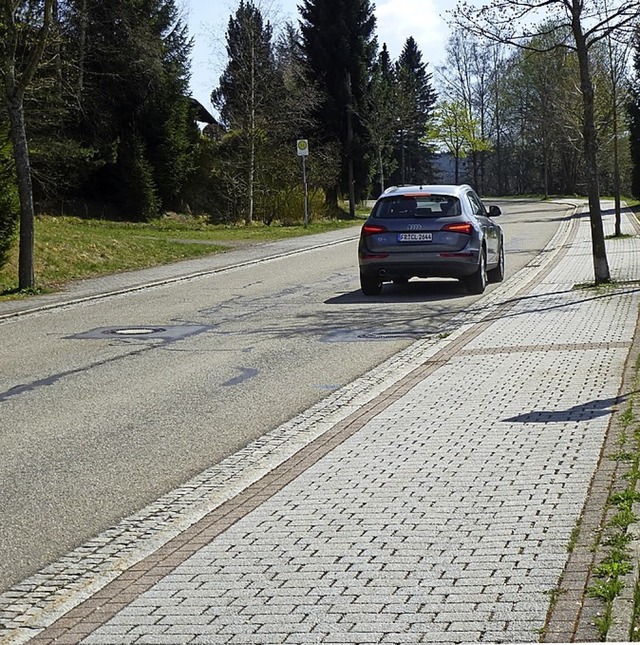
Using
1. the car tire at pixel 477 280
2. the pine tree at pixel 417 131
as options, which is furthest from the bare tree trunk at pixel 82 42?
the pine tree at pixel 417 131

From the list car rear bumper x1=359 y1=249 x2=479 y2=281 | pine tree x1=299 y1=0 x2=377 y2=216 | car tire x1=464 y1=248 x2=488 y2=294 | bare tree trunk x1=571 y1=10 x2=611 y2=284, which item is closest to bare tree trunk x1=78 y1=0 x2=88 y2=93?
pine tree x1=299 y1=0 x2=377 y2=216

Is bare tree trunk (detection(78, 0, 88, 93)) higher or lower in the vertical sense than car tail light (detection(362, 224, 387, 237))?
higher

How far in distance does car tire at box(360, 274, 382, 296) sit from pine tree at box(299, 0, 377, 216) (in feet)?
135

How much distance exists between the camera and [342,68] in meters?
61.4

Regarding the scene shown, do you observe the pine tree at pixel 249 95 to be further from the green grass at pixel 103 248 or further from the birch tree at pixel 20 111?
the birch tree at pixel 20 111

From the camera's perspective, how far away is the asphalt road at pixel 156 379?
22.7ft

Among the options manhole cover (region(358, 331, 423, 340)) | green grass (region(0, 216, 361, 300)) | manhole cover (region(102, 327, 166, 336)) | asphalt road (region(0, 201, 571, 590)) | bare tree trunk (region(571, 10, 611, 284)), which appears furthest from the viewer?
green grass (region(0, 216, 361, 300))

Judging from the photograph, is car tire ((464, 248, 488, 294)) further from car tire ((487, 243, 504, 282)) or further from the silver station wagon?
car tire ((487, 243, 504, 282))

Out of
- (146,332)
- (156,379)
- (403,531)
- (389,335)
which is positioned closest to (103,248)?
(146,332)

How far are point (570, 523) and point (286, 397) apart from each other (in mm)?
4862

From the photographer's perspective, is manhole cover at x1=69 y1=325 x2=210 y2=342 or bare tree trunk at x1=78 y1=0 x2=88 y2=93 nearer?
manhole cover at x1=69 y1=325 x2=210 y2=342

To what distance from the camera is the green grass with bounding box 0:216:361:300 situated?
2364cm

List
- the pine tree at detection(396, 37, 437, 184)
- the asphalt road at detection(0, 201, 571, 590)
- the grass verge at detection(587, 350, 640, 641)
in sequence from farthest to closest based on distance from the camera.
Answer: the pine tree at detection(396, 37, 437, 184), the asphalt road at detection(0, 201, 571, 590), the grass verge at detection(587, 350, 640, 641)

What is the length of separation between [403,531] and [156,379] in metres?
6.02
